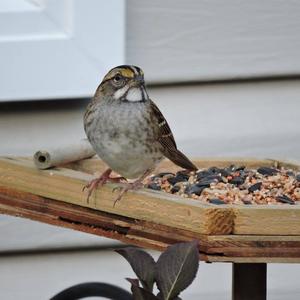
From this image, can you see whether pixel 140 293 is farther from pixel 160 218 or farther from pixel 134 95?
pixel 134 95

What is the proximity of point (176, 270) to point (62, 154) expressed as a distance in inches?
44.3

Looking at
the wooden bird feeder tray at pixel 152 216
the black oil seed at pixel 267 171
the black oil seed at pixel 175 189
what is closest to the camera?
the wooden bird feeder tray at pixel 152 216

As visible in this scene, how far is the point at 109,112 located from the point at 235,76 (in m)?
0.88

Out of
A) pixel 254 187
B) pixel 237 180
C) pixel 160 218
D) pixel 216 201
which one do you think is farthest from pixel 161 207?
pixel 237 180

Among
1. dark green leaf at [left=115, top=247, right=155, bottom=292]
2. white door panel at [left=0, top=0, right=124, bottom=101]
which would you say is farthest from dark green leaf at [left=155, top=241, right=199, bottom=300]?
white door panel at [left=0, top=0, right=124, bottom=101]

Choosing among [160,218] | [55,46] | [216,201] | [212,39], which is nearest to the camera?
[160,218]

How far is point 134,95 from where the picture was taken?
3074 mm

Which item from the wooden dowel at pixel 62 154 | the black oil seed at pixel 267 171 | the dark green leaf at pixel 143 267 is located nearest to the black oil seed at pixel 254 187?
the black oil seed at pixel 267 171

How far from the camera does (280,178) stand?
10.1 ft

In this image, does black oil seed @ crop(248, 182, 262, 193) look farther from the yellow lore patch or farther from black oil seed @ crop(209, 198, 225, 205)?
the yellow lore patch

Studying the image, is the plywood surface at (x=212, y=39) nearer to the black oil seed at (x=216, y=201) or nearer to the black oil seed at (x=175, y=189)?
the black oil seed at (x=175, y=189)

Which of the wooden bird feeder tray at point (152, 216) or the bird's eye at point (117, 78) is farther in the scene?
the bird's eye at point (117, 78)

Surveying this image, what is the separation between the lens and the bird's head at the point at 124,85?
3.01m

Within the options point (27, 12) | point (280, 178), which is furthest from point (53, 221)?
point (27, 12)
